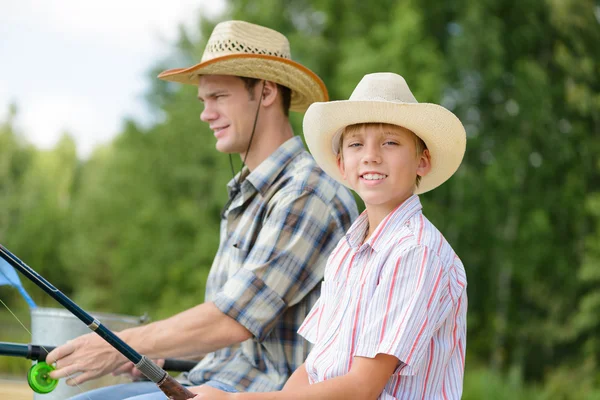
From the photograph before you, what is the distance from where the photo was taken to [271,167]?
2.84 metres

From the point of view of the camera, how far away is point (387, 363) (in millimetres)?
1817

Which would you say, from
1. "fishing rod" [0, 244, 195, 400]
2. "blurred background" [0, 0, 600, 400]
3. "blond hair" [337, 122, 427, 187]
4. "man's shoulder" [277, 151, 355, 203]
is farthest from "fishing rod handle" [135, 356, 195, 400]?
"blurred background" [0, 0, 600, 400]

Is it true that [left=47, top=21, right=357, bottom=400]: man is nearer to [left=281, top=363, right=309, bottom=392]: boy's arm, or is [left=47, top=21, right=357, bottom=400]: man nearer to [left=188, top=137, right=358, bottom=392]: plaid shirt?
[left=188, top=137, right=358, bottom=392]: plaid shirt

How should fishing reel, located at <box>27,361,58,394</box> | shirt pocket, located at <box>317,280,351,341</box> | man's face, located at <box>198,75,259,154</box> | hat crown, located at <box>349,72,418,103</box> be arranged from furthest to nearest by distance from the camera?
man's face, located at <box>198,75,259,154</box> < fishing reel, located at <box>27,361,58,394</box> < hat crown, located at <box>349,72,418,103</box> < shirt pocket, located at <box>317,280,351,341</box>

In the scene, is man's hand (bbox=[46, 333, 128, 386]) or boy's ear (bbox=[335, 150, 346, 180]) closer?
boy's ear (bbox=[335, 150, 346, 180])

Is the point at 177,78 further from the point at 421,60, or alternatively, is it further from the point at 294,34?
the point at 294,34

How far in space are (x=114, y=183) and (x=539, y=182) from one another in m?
11.0

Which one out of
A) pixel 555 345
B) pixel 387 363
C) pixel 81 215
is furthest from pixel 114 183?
pixel 387 363

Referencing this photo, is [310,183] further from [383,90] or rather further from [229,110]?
[383,90]

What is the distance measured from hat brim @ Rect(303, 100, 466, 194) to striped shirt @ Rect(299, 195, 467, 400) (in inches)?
6.7

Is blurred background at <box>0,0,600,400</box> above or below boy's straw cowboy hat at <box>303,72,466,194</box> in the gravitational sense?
above

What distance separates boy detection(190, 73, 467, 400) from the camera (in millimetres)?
1808

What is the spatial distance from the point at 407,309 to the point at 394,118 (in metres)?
0.47

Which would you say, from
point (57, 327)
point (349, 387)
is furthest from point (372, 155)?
point (57, 327)
